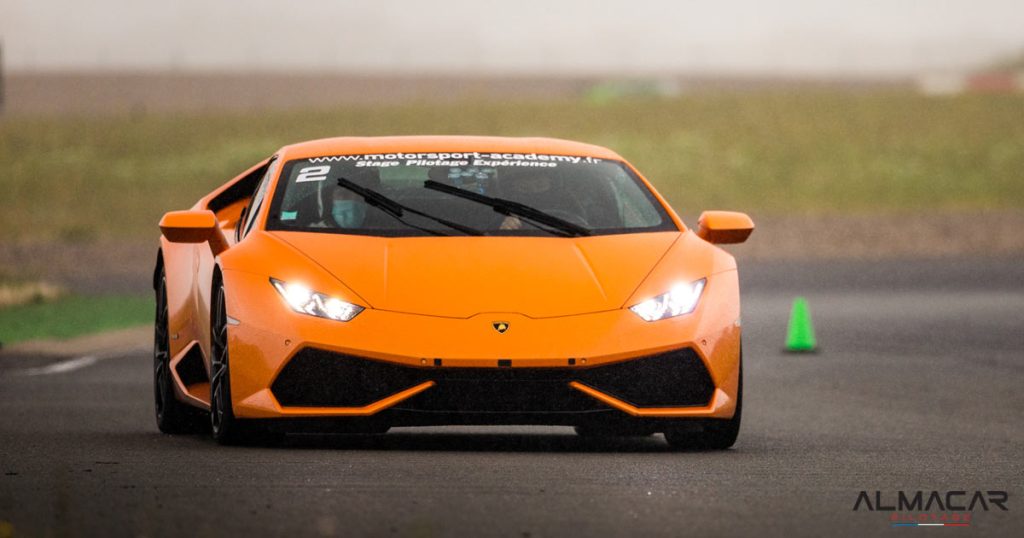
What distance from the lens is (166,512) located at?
6711mm

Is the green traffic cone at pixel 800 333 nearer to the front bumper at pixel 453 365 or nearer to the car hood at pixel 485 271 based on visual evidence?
the car hood at pixel 485 271

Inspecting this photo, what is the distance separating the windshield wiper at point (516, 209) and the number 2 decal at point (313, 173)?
50 centimetres

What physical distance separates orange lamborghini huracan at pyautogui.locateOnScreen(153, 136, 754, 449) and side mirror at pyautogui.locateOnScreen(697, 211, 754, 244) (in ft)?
0.03

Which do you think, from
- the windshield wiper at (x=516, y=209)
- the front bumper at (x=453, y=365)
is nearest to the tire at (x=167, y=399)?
the front bumper at (x=453, y=365)

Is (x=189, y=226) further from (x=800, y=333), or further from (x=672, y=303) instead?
(x=800, y=333)

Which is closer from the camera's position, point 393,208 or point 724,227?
point 393,208

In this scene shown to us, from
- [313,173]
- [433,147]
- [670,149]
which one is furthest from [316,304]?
[670,149]

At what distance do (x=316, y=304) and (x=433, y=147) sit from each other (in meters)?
1.67

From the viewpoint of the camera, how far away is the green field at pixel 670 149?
2111 inches

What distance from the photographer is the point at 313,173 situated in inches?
396

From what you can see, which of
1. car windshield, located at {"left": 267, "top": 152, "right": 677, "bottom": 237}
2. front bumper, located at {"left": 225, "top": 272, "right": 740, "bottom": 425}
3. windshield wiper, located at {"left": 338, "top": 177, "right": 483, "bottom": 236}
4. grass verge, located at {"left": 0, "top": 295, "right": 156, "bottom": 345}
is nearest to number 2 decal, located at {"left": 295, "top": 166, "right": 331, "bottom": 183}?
car windshield, located at {"left": 267, "top": 152, "right": 677, "bottom": 237}

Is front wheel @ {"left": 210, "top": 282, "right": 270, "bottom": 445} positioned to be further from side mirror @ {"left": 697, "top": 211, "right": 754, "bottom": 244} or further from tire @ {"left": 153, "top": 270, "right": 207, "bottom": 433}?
side mirror @ {"left": 697, "top": 211, "right": 754, "bottom": 244}

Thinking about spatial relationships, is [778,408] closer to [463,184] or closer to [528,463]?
[463,184]

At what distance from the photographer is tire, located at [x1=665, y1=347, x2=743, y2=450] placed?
30.6 feet
